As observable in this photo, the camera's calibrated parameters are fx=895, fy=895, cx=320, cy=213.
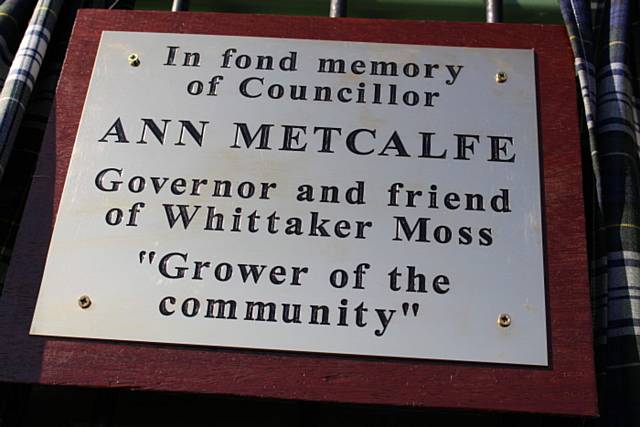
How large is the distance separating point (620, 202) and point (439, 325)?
0.37 meters

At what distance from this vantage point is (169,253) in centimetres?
133

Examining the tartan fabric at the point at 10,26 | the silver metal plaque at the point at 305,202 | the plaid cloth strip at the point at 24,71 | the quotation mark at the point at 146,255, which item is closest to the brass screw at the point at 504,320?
the silver metal plaque at the point at 305,202

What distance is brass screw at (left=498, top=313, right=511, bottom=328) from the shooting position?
1.27 meters

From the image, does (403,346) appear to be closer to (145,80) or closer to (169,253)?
(169,253)

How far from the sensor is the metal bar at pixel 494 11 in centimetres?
162

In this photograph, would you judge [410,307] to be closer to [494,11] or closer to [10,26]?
[494,11]

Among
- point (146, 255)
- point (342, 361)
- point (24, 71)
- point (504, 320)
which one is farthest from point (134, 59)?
point (504, 320)

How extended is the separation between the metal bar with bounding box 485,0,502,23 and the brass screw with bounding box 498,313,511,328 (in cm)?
60

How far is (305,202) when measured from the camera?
1.35 meters

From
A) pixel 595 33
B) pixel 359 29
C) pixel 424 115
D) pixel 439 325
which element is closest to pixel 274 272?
pixel 439 325

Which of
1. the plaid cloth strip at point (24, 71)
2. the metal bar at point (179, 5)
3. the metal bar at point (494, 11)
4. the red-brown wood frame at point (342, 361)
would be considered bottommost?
the red-brown wood frame at point (342, 361)

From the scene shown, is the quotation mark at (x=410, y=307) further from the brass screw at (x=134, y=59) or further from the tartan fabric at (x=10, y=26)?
the tartan fabric at (x=10, y=26)

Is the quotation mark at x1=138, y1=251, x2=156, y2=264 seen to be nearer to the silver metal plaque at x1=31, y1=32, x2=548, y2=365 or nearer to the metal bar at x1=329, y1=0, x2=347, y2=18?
the silver metal plaque at x1=31, y1=32, x2=548, y2=365

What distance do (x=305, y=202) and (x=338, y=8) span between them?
1.52 feet
